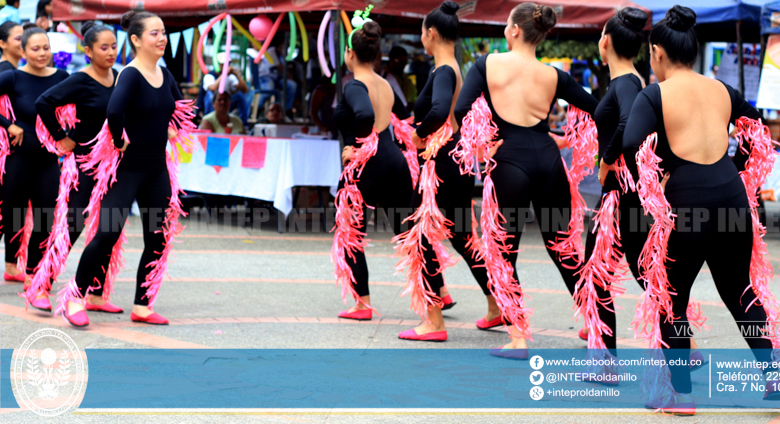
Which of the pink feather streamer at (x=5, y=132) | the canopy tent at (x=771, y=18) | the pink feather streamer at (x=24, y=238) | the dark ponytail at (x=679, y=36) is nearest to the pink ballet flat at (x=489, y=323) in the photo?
the dark ponytail at (x=679, y=36)

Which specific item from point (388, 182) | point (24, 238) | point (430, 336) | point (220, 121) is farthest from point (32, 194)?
point (220, 121)

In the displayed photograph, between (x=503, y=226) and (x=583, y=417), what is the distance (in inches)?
44.6

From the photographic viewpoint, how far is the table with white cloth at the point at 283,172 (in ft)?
30.0

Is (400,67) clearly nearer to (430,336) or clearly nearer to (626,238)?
(430,336)

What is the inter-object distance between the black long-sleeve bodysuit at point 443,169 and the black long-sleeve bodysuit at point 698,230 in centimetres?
125

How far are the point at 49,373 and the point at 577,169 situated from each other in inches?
111

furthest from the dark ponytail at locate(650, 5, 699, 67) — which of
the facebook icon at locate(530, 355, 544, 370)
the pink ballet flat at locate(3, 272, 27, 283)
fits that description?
the pink ballet flat at locate(3, 272, 27, 283)

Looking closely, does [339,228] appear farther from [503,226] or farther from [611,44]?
[611,44]

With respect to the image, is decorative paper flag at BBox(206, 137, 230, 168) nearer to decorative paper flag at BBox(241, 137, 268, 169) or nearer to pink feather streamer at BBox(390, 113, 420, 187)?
decorative paper flag at BBox(241, 137, 268, 169)

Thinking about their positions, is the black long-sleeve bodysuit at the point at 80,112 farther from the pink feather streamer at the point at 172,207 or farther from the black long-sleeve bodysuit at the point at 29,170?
the black long-sleeve bodysuit at the point at 29,170

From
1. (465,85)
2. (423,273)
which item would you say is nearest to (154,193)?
(423,273)

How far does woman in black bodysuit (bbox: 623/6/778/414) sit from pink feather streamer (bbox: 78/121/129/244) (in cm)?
295

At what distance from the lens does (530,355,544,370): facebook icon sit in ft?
14.0

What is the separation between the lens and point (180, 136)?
5.44m
